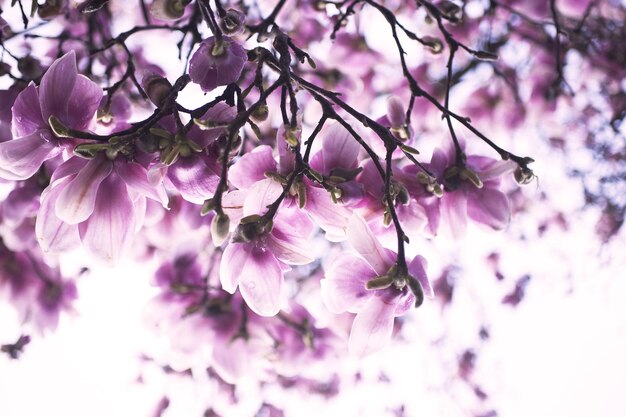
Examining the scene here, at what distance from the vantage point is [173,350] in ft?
2.93

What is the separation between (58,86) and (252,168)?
0.60 feet

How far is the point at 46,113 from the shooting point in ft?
1.51

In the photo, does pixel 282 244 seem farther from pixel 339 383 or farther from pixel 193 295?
pixel 339 383

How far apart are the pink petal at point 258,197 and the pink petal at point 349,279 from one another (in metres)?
0.09

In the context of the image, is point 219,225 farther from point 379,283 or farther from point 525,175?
point 525,175

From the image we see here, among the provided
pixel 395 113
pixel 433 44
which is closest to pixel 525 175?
pixel 395 113

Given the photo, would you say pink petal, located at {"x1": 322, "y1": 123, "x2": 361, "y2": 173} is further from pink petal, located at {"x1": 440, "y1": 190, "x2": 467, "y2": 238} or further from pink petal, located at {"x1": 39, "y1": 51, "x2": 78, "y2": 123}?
pink petal, located at {"x1": 39, "y1": 51, "x2": 78, "y2": 123}

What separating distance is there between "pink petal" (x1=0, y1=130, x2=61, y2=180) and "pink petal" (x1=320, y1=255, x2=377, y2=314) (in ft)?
0.91

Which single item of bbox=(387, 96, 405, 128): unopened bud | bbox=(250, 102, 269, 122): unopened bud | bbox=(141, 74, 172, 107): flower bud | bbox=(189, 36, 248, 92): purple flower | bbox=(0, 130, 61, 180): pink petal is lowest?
bbox=(0, 130, 61, 180): pink petal

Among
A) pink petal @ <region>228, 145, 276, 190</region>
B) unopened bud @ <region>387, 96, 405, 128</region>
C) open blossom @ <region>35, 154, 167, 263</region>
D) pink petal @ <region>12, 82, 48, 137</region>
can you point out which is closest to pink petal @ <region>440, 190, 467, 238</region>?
unopened bud @ <region>387, 96, 405, 128</region>

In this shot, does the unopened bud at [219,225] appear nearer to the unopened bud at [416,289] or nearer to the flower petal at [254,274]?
the flower petal at [254,274]

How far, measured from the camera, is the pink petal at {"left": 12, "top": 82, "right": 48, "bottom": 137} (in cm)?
47

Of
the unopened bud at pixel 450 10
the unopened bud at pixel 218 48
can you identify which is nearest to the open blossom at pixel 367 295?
the unopened bud at pixel 218 48

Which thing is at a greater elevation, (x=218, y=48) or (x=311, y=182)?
(x=218, y=48)
